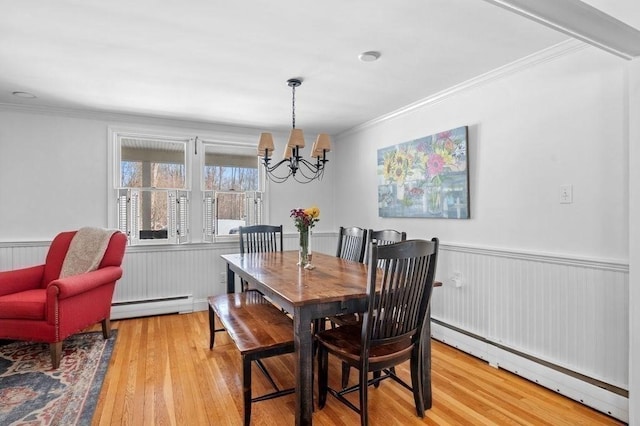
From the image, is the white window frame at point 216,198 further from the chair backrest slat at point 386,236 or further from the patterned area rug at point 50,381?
the chair backrest slat at point 386,236

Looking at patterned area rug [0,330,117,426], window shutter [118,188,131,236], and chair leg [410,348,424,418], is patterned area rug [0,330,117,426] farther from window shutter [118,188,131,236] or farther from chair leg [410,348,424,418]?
chair leg [410,348,424,418]

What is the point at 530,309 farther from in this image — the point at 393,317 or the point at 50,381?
the point at 50,381

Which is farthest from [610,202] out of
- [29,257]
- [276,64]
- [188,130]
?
[29,257]

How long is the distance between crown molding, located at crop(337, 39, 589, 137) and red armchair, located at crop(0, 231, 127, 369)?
3270mm

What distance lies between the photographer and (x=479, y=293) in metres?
2.89

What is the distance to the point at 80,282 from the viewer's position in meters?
2.84

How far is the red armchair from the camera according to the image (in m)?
2.67

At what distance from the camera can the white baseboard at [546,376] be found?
2029mm

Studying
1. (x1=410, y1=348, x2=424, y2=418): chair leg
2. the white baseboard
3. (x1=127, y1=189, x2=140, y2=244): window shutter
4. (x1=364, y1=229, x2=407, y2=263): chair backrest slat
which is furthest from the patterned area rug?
the white baseboard

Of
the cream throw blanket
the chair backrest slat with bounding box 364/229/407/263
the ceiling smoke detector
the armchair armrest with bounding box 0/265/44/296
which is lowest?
the armchair armrest with bounding box 0/265/44/296

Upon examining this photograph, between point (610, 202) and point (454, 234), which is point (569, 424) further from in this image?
point (454, 234)

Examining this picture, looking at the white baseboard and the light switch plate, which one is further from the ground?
the light switch plate

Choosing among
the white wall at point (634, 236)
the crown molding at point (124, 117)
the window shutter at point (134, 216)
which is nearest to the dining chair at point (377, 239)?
the white wall at point (634, 236)

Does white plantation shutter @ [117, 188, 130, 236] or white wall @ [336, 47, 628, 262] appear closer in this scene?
white wall @ [336, 47, 628, 262]
